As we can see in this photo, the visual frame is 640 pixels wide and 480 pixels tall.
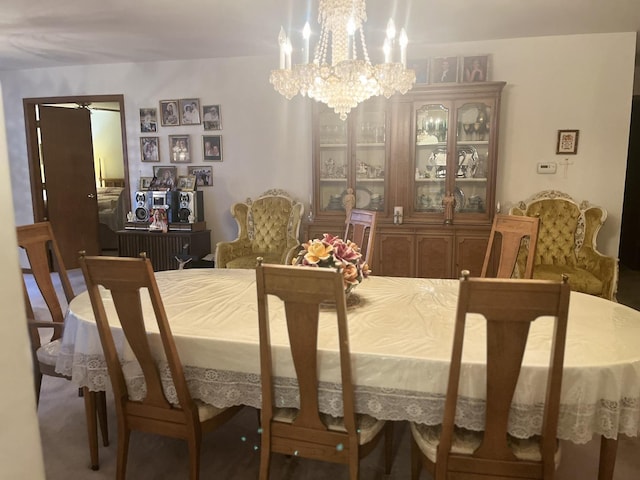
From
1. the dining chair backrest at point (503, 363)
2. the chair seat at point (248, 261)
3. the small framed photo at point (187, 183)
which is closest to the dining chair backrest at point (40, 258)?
the chair seat at point (248, 261)

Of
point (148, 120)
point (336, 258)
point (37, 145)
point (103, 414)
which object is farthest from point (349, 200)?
point (37, 145)

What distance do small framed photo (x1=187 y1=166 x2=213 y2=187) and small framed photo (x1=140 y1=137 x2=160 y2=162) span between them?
447mm

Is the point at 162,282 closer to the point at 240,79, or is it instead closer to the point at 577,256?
the point at 240,79

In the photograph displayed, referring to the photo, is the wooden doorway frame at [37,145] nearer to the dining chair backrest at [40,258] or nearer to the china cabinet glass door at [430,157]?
the dining chair backrest at [40,258]

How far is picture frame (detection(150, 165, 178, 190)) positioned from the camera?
4.77m

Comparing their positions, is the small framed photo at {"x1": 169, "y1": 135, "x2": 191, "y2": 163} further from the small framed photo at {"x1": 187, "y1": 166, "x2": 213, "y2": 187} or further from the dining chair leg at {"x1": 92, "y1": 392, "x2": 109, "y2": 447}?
the dining chair leg at {"x1": 92, "y1": 392, "x2": 109, "y2": 447}

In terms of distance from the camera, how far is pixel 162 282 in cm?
241

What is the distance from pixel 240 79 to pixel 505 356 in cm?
403

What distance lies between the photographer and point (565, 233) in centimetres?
380

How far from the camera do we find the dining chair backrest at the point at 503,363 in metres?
1.19

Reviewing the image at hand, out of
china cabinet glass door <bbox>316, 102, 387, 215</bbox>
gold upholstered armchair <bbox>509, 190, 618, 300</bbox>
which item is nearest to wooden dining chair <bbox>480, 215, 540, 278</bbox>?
gold upholstered armchair <bbox>509, 190, 618, 300</bbox>

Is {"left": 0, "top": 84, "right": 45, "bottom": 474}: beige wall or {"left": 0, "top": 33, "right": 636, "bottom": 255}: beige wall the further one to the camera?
{"left": 0, "top": 33, "right": 636, "bottom": 255}: beige wall

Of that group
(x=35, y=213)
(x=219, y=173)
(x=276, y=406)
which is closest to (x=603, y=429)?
(x=276, y=406)

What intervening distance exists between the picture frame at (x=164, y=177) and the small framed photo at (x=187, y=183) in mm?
73
